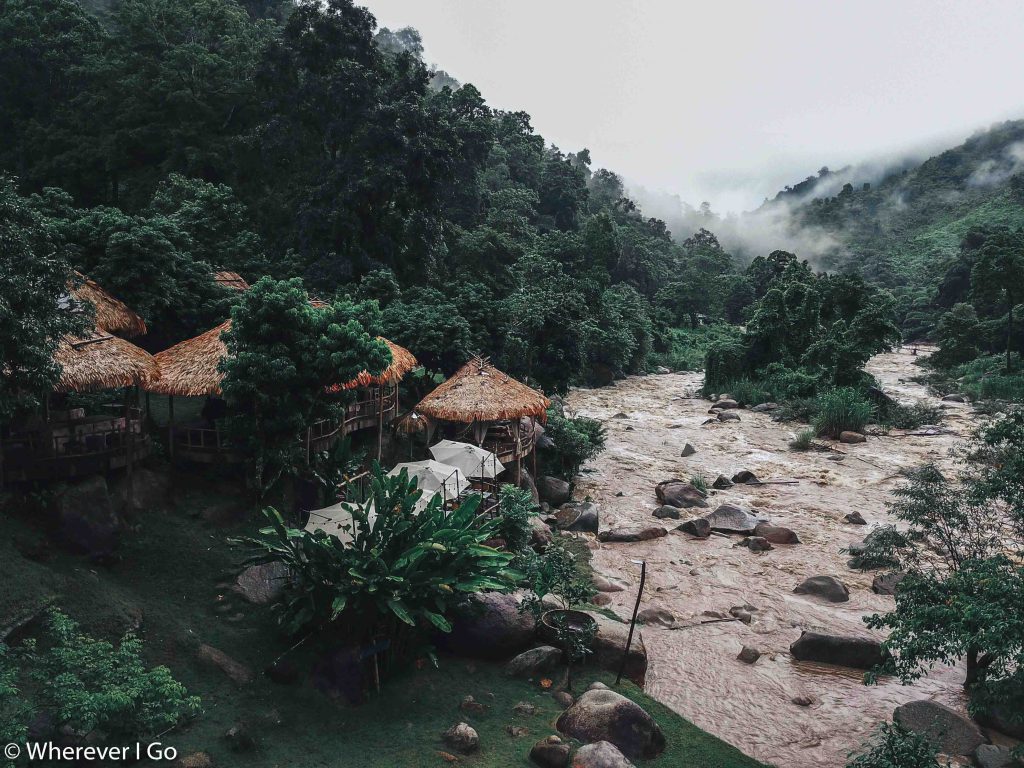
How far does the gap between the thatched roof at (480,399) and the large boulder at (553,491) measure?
2.43 m

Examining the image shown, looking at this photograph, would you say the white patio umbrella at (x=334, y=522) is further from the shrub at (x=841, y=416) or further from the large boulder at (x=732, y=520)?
the shrub at (x=841, y=416)

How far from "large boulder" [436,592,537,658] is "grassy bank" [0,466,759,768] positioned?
0.25 metres

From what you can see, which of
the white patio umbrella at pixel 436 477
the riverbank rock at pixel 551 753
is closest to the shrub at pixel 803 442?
the white patio umbrella at pixel 436 477

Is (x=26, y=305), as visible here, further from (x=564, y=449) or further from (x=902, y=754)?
(x=564, y=449)

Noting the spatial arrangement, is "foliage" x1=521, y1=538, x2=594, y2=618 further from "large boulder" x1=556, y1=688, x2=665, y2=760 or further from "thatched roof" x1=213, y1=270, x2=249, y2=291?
"thatched roof" x1=213, y1=270, x2=249, y2=291

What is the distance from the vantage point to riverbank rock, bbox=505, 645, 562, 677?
37.0 ft

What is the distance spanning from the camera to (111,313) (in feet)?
52.6

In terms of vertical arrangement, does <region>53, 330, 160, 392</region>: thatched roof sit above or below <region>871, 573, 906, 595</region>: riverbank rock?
above

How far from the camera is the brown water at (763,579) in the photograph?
11008 millimetres

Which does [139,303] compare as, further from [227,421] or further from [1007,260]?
[1007,260]

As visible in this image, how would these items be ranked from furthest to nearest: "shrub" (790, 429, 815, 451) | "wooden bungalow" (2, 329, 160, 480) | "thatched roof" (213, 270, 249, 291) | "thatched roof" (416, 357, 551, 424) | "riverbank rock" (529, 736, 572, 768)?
"shrub" (790, 429, 815, 451) < "thatched roof" (213, 270, 249, 291) < "thatched roof" (416, 357, 551, 424) < "wooden bungalow" (2, 329, 160, 480) < "riverbank rock" (529, 736, 572, 768)

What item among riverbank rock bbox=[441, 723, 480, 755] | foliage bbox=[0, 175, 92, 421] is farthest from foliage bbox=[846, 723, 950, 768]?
foliage bbox=[0, 175, 92, 421]

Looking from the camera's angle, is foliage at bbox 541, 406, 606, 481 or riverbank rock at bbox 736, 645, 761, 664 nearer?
riverbank rock at bbox 736, 645, 761, 664

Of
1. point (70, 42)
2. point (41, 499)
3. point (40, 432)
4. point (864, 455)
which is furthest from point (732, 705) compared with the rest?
point (70, 42)
